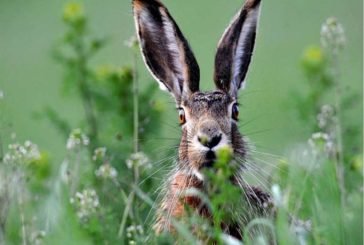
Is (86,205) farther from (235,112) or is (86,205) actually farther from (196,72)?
(196,72)

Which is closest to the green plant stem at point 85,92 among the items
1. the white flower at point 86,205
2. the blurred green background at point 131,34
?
the blurred green background at point 131,34

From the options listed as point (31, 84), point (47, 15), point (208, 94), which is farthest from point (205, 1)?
point (208, 94)

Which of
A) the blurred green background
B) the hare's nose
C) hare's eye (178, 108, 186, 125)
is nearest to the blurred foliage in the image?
the hare's nose

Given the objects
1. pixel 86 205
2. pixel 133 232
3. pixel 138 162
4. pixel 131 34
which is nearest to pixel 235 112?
pixel 138 162

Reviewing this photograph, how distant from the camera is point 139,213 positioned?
7.21 metres

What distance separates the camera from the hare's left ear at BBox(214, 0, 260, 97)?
750cm

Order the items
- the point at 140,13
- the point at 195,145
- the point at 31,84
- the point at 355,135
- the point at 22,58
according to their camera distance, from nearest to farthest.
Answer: the point at 195,145
the point at 140,13
the point at 355,135
the point at 31,84
the point at 22,58

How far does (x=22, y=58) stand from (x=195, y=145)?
380 inches

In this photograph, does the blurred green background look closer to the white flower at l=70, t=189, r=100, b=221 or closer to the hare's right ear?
the hare's right ear

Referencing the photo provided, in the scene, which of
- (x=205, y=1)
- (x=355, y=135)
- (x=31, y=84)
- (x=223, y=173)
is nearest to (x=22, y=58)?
(x=31, y=84)

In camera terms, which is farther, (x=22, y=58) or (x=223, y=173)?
(x=22, y=58)

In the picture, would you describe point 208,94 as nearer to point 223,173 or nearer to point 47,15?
point 223,173

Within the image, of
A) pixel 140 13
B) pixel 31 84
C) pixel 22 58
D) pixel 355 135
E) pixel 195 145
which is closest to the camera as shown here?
pixel 195 145

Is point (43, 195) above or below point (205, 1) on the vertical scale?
below
